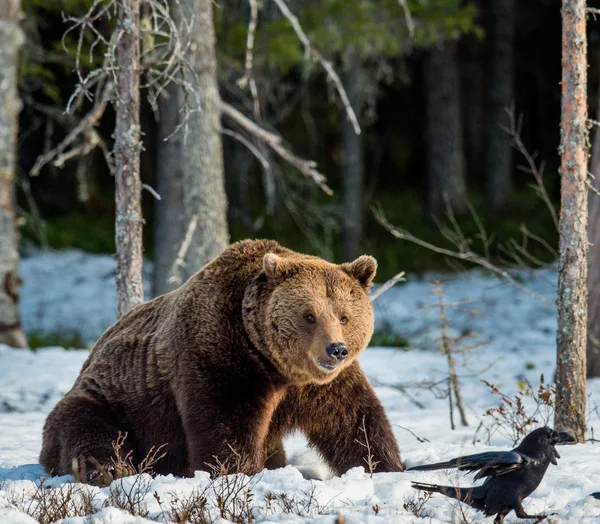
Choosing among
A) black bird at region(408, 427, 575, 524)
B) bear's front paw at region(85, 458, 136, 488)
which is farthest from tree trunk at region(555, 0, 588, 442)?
bear's front paw at region(85, 458, 136, 488)

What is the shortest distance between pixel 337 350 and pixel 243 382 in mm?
674

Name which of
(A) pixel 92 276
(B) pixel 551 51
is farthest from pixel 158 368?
(B) pixel 551 51

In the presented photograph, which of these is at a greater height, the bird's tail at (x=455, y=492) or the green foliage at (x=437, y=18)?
the green foliage at (x=437, y=18)

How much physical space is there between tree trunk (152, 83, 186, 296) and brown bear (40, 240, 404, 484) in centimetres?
501

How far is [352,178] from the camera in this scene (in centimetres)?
1568

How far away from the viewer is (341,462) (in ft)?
17.3

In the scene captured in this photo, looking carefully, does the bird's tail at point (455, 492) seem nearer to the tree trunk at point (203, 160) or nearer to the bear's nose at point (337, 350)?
the bear's nose at point (337, 350)

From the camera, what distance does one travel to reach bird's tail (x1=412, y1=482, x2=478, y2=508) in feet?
13.4

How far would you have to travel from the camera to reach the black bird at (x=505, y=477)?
402 centimetres

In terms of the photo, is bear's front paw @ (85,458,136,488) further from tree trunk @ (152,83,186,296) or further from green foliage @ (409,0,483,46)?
green foliage @ (409,0,483,46)

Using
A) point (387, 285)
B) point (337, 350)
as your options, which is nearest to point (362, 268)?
point (337, 350)

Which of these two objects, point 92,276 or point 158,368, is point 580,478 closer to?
point 158,368

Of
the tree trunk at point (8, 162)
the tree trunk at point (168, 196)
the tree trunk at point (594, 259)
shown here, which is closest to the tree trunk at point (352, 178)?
the tree trunk at point (168, 196)

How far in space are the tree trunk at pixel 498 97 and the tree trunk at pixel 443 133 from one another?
2.60ft
